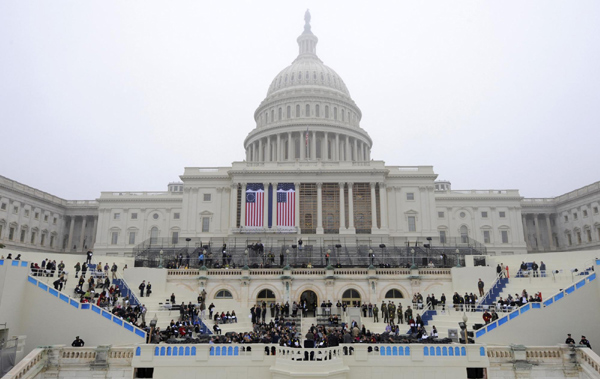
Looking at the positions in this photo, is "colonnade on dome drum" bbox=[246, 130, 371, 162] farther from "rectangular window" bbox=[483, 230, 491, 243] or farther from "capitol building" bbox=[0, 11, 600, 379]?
"rectangular window" bbox=[483, 230, 491, 243]

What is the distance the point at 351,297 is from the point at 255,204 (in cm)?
2885

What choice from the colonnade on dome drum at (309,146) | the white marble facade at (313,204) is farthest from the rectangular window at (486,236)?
the colonnade on dome drum at (309,146)

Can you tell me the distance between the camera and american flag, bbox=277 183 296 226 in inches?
2542

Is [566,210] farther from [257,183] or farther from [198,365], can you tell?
[198,365]

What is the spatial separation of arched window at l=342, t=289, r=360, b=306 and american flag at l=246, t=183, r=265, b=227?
26.5 metres

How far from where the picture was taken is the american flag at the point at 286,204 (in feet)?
212

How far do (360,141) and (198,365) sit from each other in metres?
74.6

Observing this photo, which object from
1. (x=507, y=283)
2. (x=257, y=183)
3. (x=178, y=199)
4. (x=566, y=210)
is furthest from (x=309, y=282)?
(x=566, y=210)

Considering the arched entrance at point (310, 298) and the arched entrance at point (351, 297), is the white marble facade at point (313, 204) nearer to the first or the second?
the arched entrance at point (310, 298)

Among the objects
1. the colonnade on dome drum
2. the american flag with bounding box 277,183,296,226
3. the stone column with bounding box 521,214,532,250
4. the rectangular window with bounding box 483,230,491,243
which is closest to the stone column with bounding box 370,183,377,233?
the american flag with bounding box 277,183,296,226

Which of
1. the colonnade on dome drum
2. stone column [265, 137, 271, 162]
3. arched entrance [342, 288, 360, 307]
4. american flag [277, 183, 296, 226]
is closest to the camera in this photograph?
arched entrance [342, 288, 360, 307]

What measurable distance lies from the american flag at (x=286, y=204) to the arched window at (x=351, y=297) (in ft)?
82.4

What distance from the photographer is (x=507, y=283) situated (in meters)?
37.8

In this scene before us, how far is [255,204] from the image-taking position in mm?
65625
